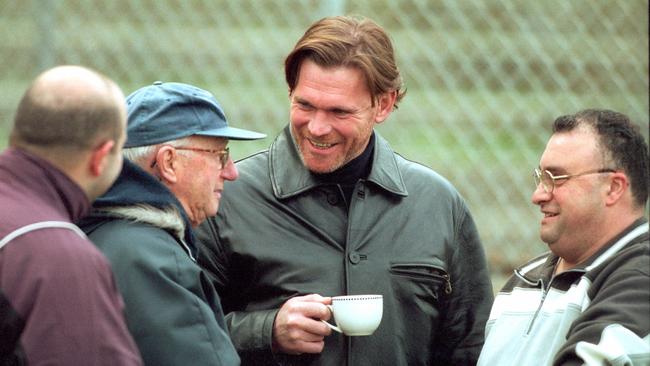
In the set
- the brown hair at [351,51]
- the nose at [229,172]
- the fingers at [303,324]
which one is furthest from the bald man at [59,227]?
the brown hair at [351,51]

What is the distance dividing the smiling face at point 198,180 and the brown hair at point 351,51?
1.67 feet

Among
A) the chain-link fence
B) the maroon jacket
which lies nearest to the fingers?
the maroon jacket

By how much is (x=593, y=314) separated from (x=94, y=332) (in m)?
1.33

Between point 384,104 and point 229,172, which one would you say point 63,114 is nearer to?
point 229,172

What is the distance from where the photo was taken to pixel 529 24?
248 inches

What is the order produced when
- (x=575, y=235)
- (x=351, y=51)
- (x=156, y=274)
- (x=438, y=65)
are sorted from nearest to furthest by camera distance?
(x=156, y=274) → (x=575, y=235) → (x=351, y=51) → (x=438, y=65)

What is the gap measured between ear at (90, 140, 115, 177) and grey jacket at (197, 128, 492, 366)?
3.52ft

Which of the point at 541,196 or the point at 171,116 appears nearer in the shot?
the point at 171,116

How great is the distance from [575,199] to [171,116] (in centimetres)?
119

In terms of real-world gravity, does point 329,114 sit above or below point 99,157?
below

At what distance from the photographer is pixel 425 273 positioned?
3604mm

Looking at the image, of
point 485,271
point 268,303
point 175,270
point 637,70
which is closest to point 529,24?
point 637,70

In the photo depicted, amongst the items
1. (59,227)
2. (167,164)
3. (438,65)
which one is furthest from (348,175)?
(438,65)

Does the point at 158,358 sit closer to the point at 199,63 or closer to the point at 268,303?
the point at 268,303
